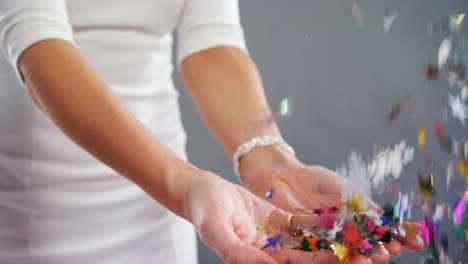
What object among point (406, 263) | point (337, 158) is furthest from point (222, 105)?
point (406, 263)

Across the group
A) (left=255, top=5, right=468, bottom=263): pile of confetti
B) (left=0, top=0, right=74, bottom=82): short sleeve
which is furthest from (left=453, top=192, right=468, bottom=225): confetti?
(left=0, top=0, right=74, bottom=82): short sleeve

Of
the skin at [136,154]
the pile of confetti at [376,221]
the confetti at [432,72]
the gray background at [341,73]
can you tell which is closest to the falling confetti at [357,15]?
the gray background at [341,73]

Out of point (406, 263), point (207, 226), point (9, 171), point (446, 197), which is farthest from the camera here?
point (406, 263)

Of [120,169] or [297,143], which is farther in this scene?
[297,143]

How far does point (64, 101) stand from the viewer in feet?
1.50

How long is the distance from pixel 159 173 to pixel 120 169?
1.2 inches

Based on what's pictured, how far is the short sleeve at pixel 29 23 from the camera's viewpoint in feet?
1.53

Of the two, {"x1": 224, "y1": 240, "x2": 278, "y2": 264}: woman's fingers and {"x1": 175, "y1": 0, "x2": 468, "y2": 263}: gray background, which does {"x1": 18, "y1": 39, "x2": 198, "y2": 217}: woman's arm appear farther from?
{"x1": 175, "y1": 0, "x2": 468, "y2": 263}: gray background

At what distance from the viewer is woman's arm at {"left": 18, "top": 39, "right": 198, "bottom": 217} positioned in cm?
46

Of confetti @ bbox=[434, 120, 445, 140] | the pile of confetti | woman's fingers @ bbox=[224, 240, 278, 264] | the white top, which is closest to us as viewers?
woman's fingers @ bbox=[224, 240, 278, 264]

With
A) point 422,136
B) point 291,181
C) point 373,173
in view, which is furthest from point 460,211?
point 422,136

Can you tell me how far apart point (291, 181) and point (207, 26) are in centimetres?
19

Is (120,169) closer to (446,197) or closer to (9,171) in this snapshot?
Result: (9,171)

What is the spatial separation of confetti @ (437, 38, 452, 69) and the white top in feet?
1.23
